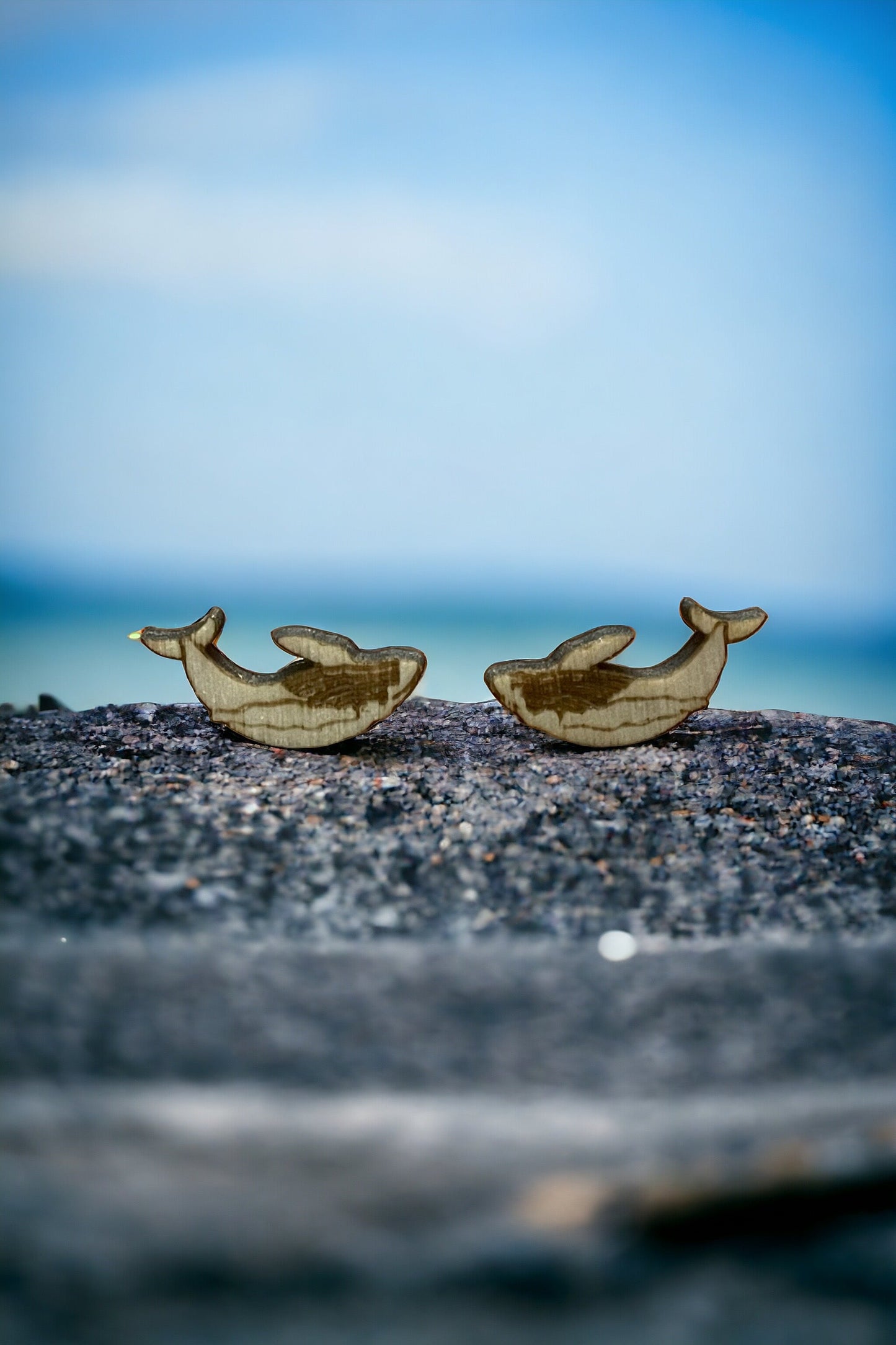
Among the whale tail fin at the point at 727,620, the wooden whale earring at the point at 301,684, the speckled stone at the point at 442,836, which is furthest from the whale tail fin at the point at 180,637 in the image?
the whale tail fin at the point at 727,620

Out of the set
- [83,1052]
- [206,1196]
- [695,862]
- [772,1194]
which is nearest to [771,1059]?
[772,1194]

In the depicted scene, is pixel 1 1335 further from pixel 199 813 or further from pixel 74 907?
pixel 199 813

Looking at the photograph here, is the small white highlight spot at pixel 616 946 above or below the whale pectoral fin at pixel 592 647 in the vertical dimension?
below

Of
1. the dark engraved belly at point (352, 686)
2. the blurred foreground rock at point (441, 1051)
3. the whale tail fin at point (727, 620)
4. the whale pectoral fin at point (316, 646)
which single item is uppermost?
the whale tail fin at point (727, 620)

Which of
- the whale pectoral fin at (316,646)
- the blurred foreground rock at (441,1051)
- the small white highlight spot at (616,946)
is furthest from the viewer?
the whale pectoral fin at (316,646)

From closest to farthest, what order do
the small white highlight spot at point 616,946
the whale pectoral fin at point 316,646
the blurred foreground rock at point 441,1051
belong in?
the blurred foreground rock at point 441,1051
the small white highlight spot at point 616,946
the whale pectoral fin at point 316,646

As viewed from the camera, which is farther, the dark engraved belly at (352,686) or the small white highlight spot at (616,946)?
the dark engraved belly at (352,686)

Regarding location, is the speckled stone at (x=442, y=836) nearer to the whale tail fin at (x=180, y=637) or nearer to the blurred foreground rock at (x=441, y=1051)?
the blurred foreground rock at (x=441, y=1051)
